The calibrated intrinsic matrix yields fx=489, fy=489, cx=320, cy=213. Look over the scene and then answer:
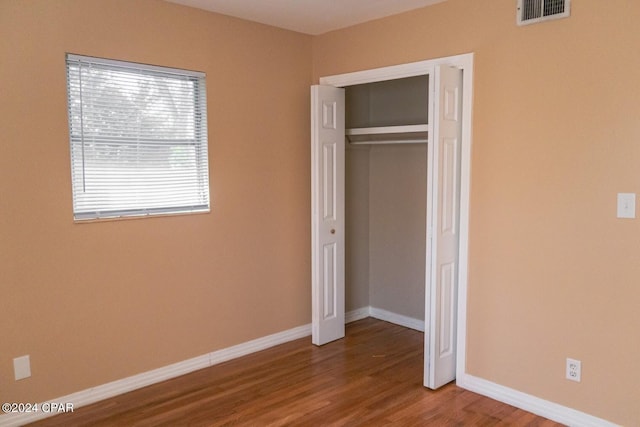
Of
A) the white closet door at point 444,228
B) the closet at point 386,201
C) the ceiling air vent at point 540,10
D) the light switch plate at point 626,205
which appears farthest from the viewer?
the closet at point 386,201

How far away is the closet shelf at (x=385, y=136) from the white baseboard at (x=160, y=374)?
174 cm

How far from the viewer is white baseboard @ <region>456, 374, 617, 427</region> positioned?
279 centimetres

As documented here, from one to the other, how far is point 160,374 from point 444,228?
221 cm

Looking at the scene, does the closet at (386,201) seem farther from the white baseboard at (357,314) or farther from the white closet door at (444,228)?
the white closet door at (444,228)

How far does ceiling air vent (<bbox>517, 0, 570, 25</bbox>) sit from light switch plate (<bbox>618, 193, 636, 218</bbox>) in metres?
1.05

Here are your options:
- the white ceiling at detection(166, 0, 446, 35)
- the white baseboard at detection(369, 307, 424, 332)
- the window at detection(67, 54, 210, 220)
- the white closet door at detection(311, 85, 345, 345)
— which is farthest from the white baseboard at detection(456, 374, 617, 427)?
the white ceiling at detection(166, 0, 446, 35)

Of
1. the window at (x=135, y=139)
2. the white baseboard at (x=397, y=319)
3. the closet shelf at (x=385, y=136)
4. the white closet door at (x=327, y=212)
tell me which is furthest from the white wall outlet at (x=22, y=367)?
the white baseboard at (x=397, y=319)

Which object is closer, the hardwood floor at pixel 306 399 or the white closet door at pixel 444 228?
the hardwood floor at pixel 306 399

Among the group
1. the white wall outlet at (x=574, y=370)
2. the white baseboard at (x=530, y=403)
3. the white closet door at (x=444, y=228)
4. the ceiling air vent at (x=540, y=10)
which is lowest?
the white baseboard at (x=530, y=403)

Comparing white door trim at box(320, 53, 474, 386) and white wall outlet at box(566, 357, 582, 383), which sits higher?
white door trim at box(320, 53, 474, 386)

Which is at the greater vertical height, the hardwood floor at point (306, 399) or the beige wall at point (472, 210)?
the beige wall at point (472, 210)

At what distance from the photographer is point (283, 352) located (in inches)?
156

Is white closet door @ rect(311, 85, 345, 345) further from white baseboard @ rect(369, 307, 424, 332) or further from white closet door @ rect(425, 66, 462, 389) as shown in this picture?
white closet door @ rect(425, 66, 462, 389)

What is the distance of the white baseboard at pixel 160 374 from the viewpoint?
287cm
